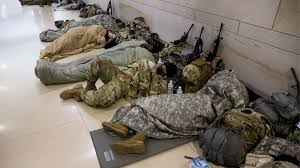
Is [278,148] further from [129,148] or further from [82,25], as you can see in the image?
[82,25]

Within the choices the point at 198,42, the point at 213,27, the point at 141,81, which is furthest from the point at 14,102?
the point at 213,27

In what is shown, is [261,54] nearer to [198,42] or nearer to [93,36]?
[198,42]

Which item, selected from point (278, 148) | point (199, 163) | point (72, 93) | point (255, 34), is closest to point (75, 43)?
point (72, 93)

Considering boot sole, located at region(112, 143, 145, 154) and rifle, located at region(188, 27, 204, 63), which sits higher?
rifle, located at region(188, 27, 204, 63)

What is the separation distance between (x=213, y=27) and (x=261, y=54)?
70 cm

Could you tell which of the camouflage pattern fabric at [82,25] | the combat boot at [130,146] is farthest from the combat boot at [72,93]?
the camouflage pattern fabric at [82,25]

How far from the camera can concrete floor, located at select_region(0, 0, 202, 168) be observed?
6.07 ft

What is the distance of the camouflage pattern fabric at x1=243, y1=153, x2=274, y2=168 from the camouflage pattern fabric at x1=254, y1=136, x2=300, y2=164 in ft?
0.16

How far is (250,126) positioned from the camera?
184 cm

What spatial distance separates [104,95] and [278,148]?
1.60 m

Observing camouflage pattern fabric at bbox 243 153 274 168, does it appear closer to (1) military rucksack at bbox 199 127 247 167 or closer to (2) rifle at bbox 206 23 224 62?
(1) military rucksack at bbox 199 127 247 167

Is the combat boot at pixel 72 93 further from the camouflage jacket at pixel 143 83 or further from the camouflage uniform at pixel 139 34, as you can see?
→ the camouflage uniform at pixel 139 34

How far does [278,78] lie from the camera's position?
2.20m

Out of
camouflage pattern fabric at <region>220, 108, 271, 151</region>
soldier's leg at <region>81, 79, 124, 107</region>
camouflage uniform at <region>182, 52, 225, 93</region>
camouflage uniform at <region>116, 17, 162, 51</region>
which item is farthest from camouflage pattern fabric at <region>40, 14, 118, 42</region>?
camouflage pattern fabric at <region>220, 108, 271, 151</region>
